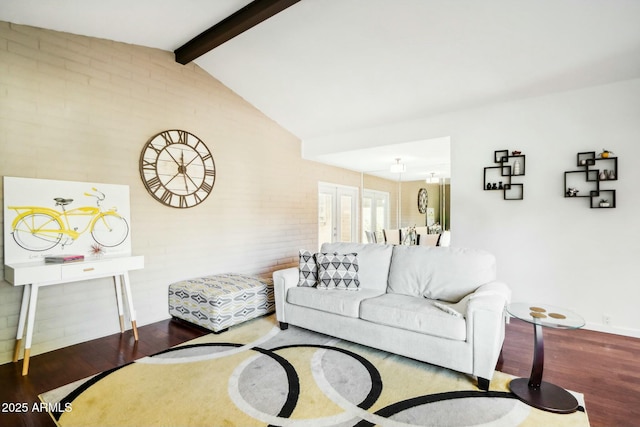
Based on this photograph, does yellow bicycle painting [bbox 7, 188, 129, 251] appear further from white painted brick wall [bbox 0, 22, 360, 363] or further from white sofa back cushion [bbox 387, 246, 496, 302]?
white sofa back cushion [bbox 387, 246, 496, 302]

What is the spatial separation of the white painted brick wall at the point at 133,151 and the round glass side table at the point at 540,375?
3529 mm

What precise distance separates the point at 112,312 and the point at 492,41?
4614mm

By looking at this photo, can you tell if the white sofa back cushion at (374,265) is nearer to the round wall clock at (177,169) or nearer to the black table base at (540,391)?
the black table base at (540,391)

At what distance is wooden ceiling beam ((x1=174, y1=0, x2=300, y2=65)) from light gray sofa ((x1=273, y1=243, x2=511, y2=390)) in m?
2.45

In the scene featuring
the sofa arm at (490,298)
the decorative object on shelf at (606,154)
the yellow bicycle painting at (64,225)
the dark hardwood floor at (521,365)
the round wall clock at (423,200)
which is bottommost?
the dark hardwood floor at (521,365)

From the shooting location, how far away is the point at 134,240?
11.3 feet

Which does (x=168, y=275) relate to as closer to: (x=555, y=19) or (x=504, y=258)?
(x=504, y=258)

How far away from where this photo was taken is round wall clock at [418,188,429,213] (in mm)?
5361

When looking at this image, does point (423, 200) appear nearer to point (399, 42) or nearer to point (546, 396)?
point (399, 42)

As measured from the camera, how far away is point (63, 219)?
2957 mm

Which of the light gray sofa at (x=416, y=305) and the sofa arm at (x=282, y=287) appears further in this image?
the sofa arm at (x=282, y=287)

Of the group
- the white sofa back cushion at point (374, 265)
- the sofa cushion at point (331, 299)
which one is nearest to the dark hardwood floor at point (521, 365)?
the sofa cushion at point (331, 299)

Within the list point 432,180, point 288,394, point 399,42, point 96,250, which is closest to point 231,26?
point 399,42

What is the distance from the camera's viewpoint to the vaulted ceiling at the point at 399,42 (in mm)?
2605
